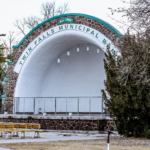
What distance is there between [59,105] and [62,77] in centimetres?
209

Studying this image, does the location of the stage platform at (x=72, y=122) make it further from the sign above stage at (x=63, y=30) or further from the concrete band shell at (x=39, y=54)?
the sign above stage at (x=63, y=30)

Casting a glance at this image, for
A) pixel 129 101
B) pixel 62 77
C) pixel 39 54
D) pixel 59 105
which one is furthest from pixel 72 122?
pixel 62 77

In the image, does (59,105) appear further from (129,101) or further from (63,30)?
(129,101)

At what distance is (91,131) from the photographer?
1761cm

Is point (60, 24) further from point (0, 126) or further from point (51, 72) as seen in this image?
point (0, 126)

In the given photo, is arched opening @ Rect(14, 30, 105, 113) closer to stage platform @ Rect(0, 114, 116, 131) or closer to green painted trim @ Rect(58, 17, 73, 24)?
green painted trim @ Rect(58, 17, 73, 24)

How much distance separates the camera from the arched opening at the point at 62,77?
21906 mm

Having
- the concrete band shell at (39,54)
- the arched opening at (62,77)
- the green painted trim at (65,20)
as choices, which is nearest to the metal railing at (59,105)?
the arched opening at (62,77)

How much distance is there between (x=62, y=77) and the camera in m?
24.0

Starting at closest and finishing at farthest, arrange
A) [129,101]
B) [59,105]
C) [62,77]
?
1. [129,101]
2. [59,105]
3. [62,77]

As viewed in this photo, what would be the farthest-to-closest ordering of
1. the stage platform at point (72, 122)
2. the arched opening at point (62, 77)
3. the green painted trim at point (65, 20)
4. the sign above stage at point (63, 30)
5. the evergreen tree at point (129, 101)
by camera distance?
the arched opening at point (62, 77), the green painted trim at point (65, 20), the sign above stage at point (63, 30), the stage platform at point (72, 122), the evergreen tree at point (129, 101)

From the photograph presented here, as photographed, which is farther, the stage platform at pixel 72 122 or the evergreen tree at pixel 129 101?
the stage platform at pixel 72 122

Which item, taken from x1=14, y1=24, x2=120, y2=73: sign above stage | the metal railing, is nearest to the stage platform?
the metal railing

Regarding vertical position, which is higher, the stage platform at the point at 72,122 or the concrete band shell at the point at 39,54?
the concrete band shell at the point at 39,54
